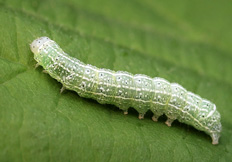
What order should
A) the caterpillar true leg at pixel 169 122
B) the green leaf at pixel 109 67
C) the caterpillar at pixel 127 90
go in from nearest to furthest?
1. the green leaf at pixel 109 67
2. the caterpillar at pixel 127 90
3. the caterpillar true leg at pixel 169 122

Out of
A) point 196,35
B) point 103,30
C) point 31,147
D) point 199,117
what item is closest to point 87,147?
point 31,147

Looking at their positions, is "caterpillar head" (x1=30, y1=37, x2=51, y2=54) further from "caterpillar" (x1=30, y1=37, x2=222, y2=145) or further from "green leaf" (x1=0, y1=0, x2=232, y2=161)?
"green leaf" (x1=0, y1=0, x2=232, y2=161)

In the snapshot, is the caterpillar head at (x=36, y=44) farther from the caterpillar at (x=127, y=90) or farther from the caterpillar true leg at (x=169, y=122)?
the caterpillar true leg at (x=169, y=122)

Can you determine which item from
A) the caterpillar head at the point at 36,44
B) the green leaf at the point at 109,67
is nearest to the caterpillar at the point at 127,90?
the caterpillar head at the point at 36,44

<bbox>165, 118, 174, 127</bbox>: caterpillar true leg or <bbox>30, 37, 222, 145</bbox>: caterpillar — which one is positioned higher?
<bbox>30, 37, 222, 145</bbox>: caterpillar

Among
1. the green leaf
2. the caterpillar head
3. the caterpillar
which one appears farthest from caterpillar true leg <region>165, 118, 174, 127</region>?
the caterpillar head
